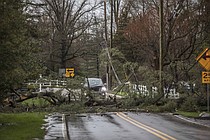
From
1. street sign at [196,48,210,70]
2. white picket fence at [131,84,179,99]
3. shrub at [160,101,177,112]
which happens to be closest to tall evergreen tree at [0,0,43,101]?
street sign at [196,48,210,70]

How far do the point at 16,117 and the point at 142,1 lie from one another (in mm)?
26493

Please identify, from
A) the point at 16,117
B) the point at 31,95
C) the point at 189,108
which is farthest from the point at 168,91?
the point at 16,117

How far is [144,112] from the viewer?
928 inches

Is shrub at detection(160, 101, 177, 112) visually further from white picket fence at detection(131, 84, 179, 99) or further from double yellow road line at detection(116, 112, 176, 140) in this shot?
double yellow road line at detection(116, 112, 176, 140)

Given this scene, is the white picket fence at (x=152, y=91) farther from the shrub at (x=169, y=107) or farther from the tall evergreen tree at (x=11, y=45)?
the tall evergreen tree at (x=11, y=45)

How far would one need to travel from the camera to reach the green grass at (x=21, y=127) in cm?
1422

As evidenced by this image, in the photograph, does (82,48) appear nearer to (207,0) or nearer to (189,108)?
(207,0)

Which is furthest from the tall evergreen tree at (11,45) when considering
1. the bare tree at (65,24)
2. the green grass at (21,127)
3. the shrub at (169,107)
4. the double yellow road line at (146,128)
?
the bare tree at (65,24)

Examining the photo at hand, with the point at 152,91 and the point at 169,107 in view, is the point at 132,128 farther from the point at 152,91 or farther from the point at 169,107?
the point at 152,91

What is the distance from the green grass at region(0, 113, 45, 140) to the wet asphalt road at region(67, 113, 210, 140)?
1.26 meters

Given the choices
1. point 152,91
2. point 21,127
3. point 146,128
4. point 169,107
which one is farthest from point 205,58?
point 21,127

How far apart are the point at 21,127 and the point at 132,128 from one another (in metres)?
4.33

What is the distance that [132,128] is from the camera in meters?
16.3

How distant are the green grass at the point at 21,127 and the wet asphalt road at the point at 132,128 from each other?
49.5 inches
